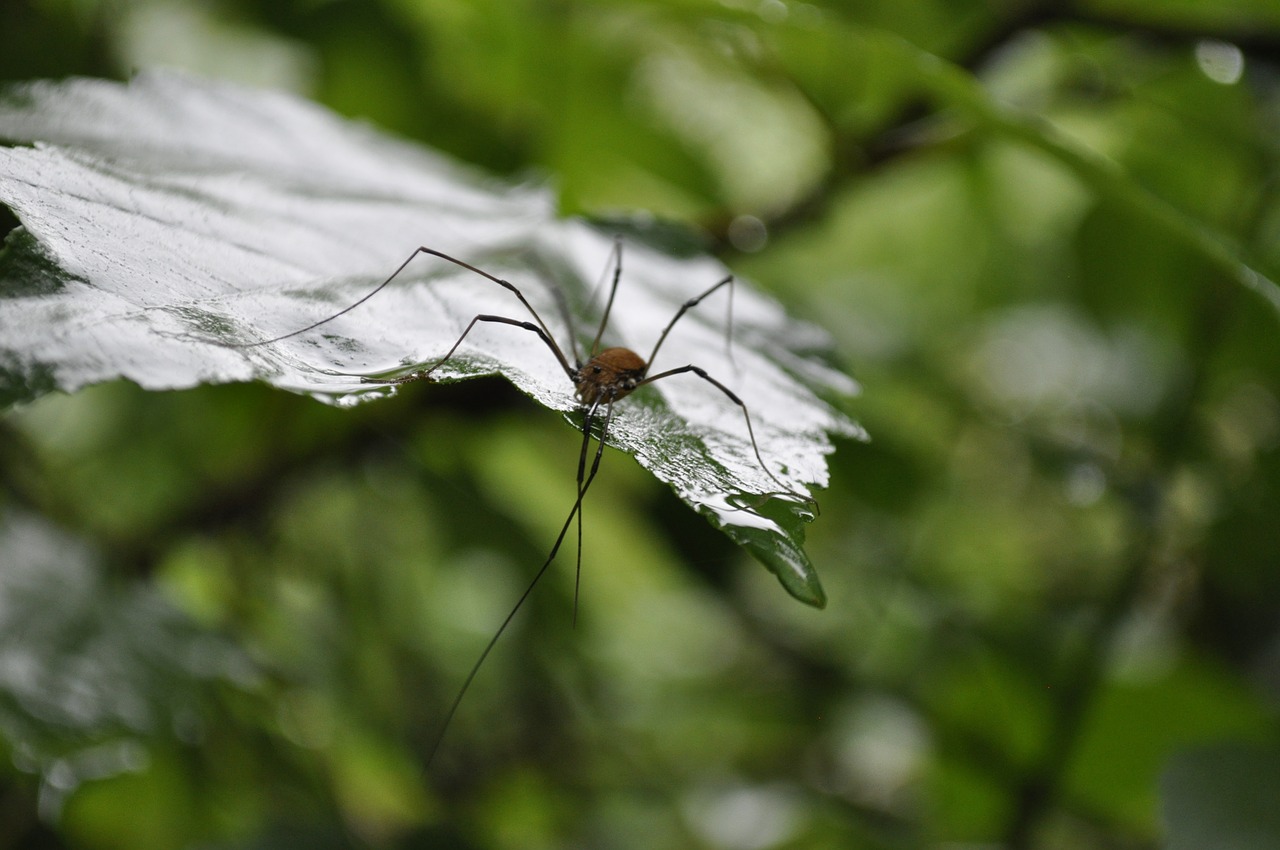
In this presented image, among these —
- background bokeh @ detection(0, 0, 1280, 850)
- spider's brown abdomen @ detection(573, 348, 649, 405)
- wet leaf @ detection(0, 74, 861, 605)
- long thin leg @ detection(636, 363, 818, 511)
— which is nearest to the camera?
wet leaf @ detection(0, 74, 861, 605)

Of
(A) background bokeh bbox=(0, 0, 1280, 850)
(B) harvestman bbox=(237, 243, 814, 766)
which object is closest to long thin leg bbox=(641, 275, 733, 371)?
(B) harvestman bbox=(237, 243, 814, 766)

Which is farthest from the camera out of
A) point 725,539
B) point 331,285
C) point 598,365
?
point 725,539

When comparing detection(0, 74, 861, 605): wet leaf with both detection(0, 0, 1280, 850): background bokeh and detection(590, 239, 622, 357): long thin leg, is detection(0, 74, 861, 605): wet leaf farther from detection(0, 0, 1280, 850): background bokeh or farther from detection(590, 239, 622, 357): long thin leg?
detection(0, 0, 1280, 850): background bokeh

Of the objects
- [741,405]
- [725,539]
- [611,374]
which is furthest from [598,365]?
[725,539]

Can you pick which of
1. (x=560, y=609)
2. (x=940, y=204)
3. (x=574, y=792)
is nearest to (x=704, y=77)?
(x=940, y=204)

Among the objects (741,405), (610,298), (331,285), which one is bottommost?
(331,285)

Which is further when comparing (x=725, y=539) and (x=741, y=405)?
(x=725, y=539)

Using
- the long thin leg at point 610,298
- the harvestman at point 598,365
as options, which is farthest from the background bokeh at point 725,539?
the harvestman at point 598,365

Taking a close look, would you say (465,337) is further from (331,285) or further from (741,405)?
(741,405)
